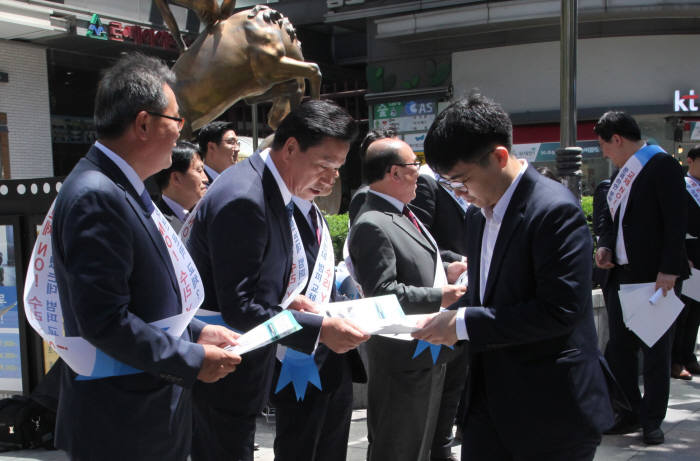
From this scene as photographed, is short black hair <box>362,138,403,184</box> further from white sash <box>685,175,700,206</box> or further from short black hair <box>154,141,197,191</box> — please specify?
white sash <box>685,175,700,206</box>

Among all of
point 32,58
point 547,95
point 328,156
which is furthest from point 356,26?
point 328,156

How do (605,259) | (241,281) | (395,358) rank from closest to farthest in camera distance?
(241,281) → (395,358) → (605,259)

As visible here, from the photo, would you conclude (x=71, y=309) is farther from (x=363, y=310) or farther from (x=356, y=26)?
(x=356, y=26)

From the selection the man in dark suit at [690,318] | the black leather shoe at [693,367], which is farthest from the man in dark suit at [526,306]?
the black leather shoe at [693,367]

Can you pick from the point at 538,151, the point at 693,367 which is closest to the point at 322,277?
the point at 693,367

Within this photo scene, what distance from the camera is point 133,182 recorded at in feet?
6.79

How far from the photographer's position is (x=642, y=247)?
4375mm

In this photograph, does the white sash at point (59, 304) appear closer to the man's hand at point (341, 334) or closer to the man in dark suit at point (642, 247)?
the man's hand at point (341, 334)

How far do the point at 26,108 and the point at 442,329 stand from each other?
1561 centimetres

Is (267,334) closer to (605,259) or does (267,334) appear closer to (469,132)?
(469,132)

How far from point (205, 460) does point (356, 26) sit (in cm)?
1707

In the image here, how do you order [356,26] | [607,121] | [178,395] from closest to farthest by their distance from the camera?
1. [178,395]
2. [607,121]
3. [356,26]

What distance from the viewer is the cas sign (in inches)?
592

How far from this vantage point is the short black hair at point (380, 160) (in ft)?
11.4
